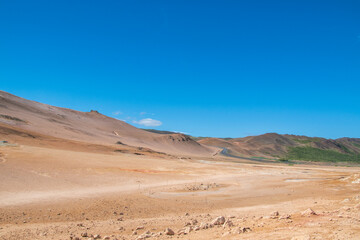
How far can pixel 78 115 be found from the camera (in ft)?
289

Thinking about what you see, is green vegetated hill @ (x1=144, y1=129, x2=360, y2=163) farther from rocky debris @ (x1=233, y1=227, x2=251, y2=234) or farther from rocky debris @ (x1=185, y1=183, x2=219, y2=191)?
rocky debris @ (x1=233, y1=227, x2=251, y2=234)

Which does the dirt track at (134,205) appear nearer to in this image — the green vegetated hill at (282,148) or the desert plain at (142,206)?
the desert plain at (142,206)

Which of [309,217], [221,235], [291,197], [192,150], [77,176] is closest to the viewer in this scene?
[221,235]

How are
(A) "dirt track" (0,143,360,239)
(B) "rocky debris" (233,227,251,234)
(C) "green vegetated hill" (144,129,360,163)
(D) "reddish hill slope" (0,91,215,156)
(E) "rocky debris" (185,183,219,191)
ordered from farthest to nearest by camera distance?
(C) "green vegetated hill" (144,129,360,163) < (D) "reddish hill slope" (0,91,215,156) < (E) "rocky debris" (185,183,219,191) < (A) "dirt track" (0,143,360,239) < (B) "rocky debris" (233,227,251,234)

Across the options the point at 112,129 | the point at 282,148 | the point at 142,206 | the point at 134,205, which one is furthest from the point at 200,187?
the point at 282,148

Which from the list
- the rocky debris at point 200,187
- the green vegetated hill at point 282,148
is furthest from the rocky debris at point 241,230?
the green vegetated hill at point 282,148

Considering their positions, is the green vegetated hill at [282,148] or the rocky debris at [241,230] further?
the green vegetated hill at [282,148]

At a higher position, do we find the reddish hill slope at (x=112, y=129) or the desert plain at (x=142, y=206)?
the reddish hill slope at (x=112, y=129)

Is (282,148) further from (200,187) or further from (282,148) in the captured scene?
(200,187)

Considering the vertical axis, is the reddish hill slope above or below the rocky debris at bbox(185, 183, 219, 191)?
above

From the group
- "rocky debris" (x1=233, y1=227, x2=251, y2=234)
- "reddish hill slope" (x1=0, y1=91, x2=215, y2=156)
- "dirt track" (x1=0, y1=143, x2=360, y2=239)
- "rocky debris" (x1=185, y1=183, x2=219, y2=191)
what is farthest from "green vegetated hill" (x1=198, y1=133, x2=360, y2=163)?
"rocky debris" (x1=233, y1=227, x2=251, y2=234)

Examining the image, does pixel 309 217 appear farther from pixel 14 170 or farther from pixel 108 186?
pixel 14 170

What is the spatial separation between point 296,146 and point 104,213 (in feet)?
428

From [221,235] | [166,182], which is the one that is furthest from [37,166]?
[221,235]
